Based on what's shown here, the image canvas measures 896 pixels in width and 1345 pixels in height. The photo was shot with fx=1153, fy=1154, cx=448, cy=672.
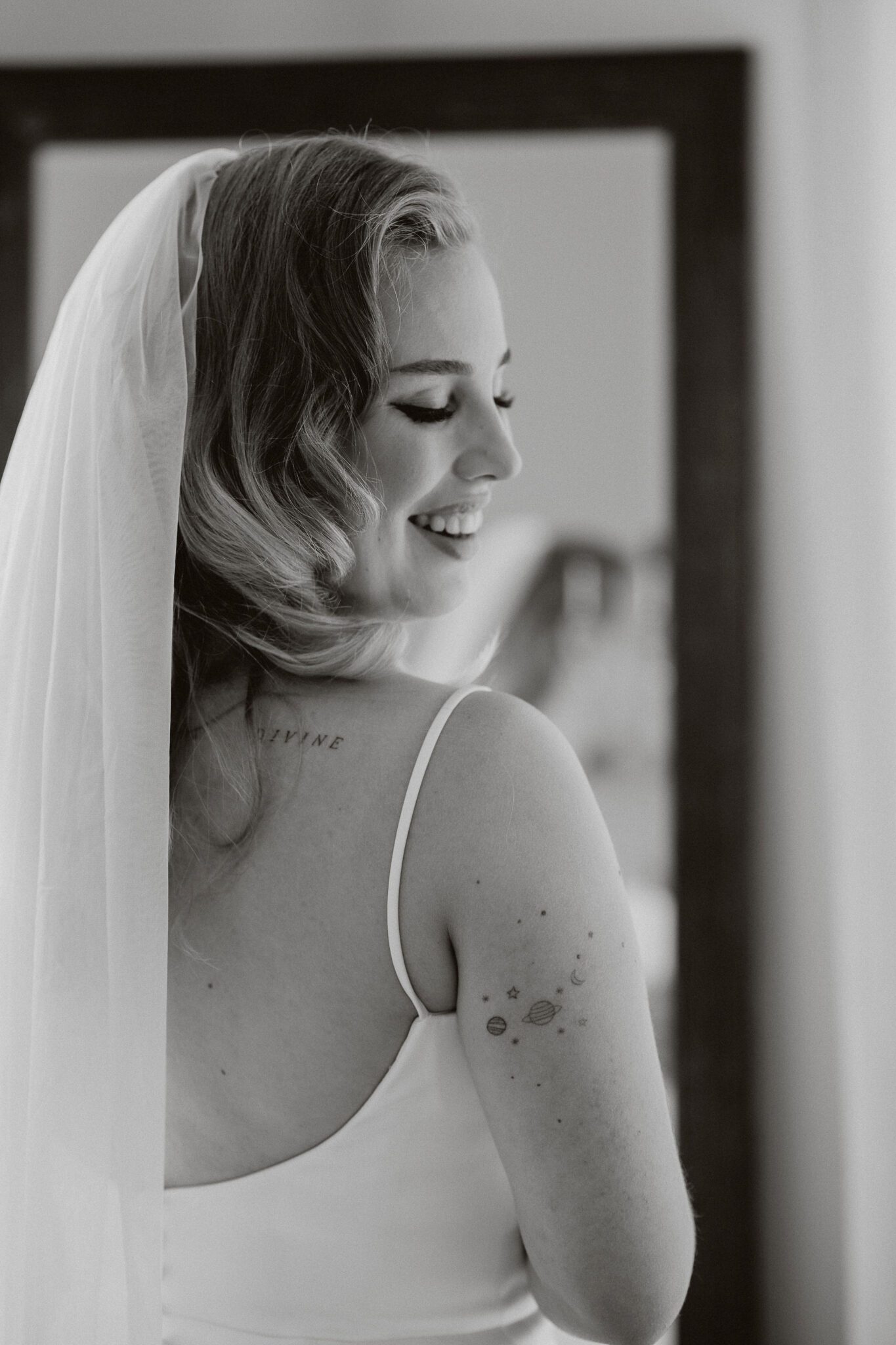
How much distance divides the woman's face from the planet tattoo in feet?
0.94

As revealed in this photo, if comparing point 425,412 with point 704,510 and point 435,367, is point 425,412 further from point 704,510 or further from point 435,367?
point 704,510

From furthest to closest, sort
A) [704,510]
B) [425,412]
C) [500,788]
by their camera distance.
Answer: [704,510], [425,412], [500,788]

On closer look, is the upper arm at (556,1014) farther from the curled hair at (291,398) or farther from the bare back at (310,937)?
the curled hair at (291,398)

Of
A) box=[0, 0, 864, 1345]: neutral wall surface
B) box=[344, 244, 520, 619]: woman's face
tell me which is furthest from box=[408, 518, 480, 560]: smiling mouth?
box=[0, 0, 864, 1345]: neutral wall surface

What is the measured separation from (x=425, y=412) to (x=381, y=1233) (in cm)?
55

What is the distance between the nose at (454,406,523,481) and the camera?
79 centimetres

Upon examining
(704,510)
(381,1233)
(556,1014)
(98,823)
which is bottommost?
(381,1233)

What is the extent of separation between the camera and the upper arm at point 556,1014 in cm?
66

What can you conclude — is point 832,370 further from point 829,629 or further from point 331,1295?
point 331,1295

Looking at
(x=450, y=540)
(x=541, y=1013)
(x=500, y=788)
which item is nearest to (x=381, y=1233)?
(x=541, y=1013)

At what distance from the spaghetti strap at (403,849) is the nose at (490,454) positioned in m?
0.21

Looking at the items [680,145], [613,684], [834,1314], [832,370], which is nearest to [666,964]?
[613,684]

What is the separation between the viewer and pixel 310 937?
27.4 inches

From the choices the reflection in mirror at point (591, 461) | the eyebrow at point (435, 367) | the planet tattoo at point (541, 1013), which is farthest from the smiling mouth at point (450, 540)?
the reflection in mirror at point (591, 461)
